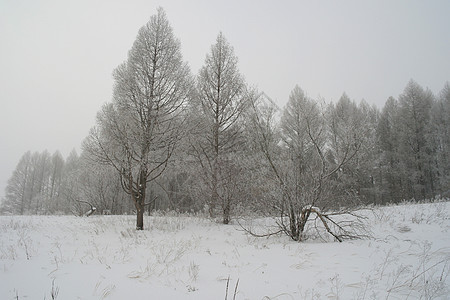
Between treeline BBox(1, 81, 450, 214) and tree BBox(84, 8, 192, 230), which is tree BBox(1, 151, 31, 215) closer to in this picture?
treeline BBox(1, 81, 450, 214)

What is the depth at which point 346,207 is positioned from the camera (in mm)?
5891

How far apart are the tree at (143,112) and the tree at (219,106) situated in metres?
1.58

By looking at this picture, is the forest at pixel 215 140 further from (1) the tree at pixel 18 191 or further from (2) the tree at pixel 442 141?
(1) the tree at pixel 18 191

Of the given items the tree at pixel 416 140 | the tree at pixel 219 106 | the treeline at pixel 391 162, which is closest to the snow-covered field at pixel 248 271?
the tree at pixel 219 106

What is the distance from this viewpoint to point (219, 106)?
1148 cm

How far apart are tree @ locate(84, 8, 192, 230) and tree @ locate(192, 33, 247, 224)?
158cm

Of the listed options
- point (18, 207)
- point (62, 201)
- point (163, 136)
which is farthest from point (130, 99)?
point (18, 207)

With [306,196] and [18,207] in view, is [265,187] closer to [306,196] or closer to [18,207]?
[306,196]

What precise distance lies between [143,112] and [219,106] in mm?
3971

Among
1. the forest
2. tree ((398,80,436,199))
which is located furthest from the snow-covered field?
tree ((398,80,436,199))

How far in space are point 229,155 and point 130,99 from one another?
4882mm

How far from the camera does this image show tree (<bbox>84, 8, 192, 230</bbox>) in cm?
865

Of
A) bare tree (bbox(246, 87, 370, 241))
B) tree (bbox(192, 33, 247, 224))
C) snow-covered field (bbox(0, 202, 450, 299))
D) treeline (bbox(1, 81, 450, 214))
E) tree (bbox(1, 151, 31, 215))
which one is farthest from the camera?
tree (bbox(1, 151, 31, 215))

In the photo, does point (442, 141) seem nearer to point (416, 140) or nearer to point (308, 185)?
point (416, 140)
